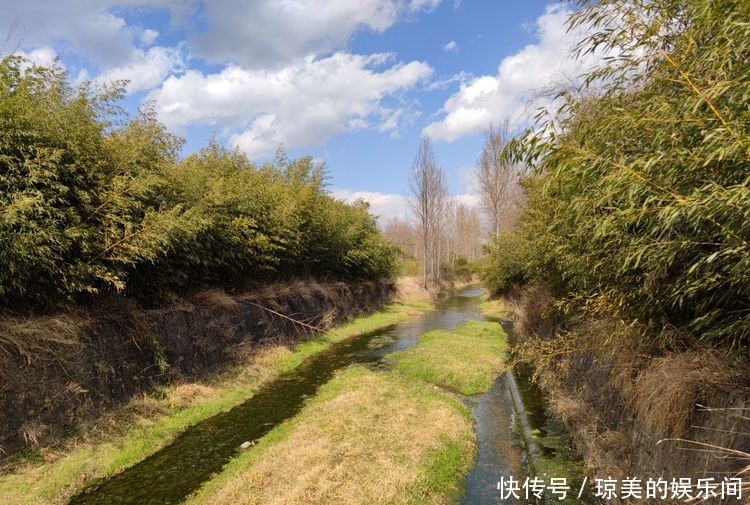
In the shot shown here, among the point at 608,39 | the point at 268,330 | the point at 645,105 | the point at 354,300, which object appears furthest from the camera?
the point at 354,300

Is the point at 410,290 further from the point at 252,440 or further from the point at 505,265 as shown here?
the point at 252,440

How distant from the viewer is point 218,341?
1201 cm

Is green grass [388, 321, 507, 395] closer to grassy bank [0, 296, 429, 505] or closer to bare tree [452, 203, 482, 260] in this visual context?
grassy bank [0, 296, 429, 505]

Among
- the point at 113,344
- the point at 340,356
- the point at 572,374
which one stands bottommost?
the point at 340,356

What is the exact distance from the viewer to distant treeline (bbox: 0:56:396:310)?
639cm

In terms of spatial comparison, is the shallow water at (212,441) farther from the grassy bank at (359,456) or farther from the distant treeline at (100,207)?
the distant treeline at (100,207)

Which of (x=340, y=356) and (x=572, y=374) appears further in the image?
(x=340, y=356)

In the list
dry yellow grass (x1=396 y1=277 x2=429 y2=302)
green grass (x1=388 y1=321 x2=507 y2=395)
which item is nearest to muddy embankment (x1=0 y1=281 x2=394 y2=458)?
green grass (x1=388 y1=321 x2=507 y2=395)

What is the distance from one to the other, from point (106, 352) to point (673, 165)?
9468mm

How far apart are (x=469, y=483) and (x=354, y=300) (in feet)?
58.5

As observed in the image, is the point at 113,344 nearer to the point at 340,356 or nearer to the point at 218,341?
the point at 218,341

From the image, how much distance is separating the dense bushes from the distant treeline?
7.01 m

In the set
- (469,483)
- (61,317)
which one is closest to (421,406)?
(469,483)

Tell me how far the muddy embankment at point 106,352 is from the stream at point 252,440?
1511 mm
